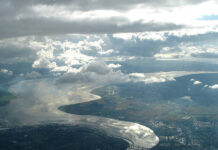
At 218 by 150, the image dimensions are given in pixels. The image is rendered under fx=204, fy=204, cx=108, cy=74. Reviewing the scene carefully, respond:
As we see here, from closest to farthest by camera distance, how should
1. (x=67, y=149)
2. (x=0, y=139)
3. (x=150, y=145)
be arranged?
(x=67, y=149)
(x=0, y=139)
(x=150, y=145)

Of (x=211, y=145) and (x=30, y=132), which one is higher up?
(x=30, y=132)

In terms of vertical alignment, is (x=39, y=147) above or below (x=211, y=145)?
above

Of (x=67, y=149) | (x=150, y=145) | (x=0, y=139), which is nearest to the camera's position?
(x=67, y=149)

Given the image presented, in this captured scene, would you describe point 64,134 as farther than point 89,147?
Yes

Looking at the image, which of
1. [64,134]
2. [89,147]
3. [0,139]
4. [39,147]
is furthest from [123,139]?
[0,139]

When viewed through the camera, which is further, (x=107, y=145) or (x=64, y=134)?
(x=64, y=134)

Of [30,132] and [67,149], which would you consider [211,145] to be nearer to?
[67,149]

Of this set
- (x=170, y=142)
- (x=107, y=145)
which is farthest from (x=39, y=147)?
(x=170, y=142)

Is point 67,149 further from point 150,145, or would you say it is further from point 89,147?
point 150,145

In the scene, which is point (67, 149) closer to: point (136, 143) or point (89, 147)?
point (89, 147)
